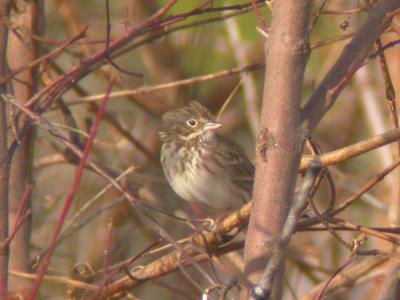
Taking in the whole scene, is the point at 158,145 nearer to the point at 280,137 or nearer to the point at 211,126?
the point at 211,126

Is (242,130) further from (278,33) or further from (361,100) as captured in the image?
(278,33)

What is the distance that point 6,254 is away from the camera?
7.98 feet

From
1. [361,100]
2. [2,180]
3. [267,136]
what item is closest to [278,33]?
[267,136]

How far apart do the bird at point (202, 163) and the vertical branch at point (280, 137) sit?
7.15 ft

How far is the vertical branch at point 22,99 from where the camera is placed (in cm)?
295

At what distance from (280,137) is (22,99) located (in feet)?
4.37

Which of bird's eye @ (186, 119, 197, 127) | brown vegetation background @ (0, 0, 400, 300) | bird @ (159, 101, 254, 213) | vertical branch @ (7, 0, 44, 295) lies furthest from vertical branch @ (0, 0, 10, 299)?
bird's eye @ (186, 119, 197, 127)

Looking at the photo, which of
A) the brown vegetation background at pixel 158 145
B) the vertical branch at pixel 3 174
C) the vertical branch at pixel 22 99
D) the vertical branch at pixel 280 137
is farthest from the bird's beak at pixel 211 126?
the vertical branch at pixel 280 137

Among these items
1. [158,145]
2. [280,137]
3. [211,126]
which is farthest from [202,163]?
[280,137]

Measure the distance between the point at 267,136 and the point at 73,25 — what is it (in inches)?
114

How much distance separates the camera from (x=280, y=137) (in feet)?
6.85

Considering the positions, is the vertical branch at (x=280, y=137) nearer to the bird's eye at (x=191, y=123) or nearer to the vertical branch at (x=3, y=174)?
the vertical branch at (x=3, y=174)

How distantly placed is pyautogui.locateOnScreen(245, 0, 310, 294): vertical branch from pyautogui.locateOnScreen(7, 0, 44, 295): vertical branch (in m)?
1.00

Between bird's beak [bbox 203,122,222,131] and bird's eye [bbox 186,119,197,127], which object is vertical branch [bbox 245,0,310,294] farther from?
bird's eye [bbox 186,119,197,127]
